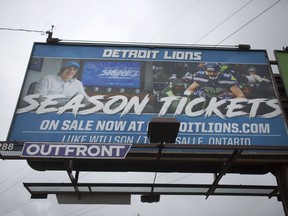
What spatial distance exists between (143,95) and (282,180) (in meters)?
4.15

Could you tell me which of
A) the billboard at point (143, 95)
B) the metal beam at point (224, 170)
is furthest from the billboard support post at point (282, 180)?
the metal beam at point (224, 170)

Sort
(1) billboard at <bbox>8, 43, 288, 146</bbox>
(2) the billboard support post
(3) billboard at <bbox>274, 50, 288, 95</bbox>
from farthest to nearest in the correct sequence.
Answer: (3) billboard at <bbox>274, 50, 288, 95</bbox>
(1) billboard at <bbox>8, 43, 288, 146</bbox>
(2) the billboard support post

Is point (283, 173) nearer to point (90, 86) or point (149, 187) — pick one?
point (149, 187)

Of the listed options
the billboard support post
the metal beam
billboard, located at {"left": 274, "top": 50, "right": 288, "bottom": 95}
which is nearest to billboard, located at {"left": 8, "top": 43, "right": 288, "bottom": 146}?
billboard, located at {"left": 274, "top": 50, "right": 288, "bottom": 95}

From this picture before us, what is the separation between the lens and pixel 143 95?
8.70 meters

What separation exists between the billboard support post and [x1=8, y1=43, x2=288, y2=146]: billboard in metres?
0.66

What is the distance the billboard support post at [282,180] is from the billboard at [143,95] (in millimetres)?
661

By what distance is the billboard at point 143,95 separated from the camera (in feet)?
25.8

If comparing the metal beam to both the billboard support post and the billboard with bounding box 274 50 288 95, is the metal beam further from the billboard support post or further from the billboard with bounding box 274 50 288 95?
the billboard with bounding box 274 50 288 95

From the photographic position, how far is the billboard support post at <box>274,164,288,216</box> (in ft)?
24.8

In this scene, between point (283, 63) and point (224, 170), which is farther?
point (283, 63)

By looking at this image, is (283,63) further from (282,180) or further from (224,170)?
(224,170)

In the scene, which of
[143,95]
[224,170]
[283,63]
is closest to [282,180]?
[224,170]

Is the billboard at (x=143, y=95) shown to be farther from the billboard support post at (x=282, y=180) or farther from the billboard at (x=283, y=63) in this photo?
the billboard support post at (x=282, y=180)
